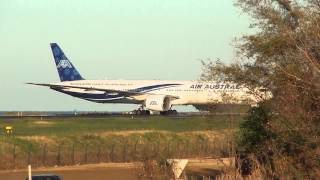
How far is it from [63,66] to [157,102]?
22.1 metres

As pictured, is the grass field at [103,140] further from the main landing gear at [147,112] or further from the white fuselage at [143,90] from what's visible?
the main landing gear at [147,112]

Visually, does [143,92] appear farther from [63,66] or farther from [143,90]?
[63,66]

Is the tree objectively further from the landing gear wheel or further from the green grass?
the landing gear wheel

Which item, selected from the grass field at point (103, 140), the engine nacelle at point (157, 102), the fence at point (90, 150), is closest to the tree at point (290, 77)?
the grass field at point (103, 140)

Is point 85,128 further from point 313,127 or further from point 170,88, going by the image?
point 313,127

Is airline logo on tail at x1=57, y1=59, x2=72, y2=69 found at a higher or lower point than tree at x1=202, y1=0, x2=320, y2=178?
higher

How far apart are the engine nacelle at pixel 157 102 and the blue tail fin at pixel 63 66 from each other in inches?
704

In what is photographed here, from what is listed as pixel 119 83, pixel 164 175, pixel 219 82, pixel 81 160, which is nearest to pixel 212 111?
pixel 219 82

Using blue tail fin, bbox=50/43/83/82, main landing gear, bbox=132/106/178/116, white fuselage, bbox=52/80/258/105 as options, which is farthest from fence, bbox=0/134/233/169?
blue tail fin, bbox=50/43/83/82

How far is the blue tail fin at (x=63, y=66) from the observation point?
104 meters

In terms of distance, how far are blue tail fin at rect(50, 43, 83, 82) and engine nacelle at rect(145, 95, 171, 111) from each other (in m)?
17.9

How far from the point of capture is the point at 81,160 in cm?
5372

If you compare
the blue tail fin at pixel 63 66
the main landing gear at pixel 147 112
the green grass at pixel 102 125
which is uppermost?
the blue tail fin at pixel 63 66

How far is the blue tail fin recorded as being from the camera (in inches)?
4092
